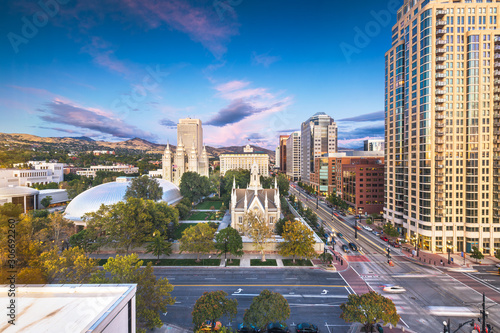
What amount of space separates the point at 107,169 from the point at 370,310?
581 ft

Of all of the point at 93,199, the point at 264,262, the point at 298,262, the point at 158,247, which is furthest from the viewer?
the point at 93,199

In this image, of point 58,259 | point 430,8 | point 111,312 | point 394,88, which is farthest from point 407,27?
point 58,259

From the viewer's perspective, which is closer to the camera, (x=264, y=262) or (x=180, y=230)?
(x=264, y=262)

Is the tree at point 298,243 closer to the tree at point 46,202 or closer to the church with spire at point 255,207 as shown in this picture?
the church with spire at point 255,207

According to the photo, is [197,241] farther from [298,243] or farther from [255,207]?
[298,243]

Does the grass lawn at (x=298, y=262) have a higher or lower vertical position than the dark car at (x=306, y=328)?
lower

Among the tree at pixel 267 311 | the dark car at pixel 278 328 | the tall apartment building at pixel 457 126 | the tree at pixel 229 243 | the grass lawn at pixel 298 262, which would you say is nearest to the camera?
the tree at pixel 267 311

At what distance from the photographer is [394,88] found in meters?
61.8

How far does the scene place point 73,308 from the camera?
44.4 feet

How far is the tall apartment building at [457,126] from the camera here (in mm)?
48812

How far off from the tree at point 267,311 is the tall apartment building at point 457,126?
4687cm

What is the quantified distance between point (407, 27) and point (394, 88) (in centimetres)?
1507

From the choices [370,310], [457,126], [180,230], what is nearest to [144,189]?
[180,230]

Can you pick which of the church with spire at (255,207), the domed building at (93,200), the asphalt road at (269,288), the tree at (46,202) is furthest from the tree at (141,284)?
the tree at (46,202)
